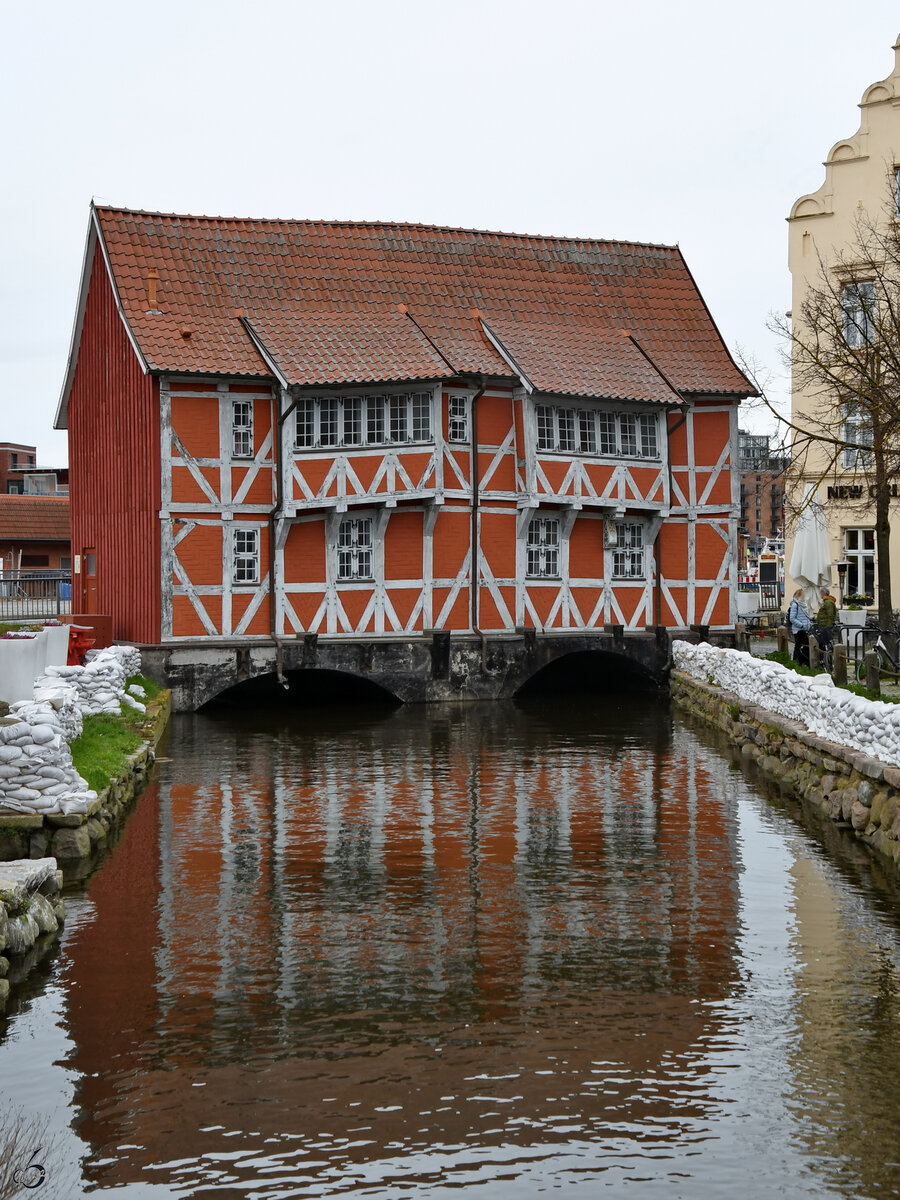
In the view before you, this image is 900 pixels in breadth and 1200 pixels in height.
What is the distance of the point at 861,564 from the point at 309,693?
47.6 feet

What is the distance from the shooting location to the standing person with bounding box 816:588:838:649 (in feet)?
81.7

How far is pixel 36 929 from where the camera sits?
1139 cm

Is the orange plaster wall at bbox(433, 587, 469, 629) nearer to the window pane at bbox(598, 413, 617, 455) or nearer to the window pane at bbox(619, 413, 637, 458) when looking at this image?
the window pane at bbox(598, 413, 617, 455)

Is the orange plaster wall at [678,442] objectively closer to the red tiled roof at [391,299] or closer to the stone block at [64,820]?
the red tiled roof at [391,299]

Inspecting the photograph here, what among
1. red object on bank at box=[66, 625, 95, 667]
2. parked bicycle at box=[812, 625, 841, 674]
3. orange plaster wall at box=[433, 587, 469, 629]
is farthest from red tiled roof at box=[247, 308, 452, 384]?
parked bicycle at box=[812, 625, 841, 674]

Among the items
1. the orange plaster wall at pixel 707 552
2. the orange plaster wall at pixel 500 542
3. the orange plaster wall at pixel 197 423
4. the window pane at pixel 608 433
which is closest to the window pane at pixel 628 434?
the window pane at pixel 608 433

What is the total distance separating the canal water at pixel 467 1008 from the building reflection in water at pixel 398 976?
0.03 m

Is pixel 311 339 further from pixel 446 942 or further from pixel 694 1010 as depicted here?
pixel 694 1010

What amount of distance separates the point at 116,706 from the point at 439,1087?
14.5 m

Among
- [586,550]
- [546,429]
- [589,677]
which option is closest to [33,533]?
[589,677]

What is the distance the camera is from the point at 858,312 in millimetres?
34188

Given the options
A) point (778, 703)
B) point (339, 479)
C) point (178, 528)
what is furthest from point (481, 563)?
point (778, 703)

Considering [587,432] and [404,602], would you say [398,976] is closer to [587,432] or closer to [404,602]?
[404,602]

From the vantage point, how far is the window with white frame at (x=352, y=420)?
28859 millimetres
